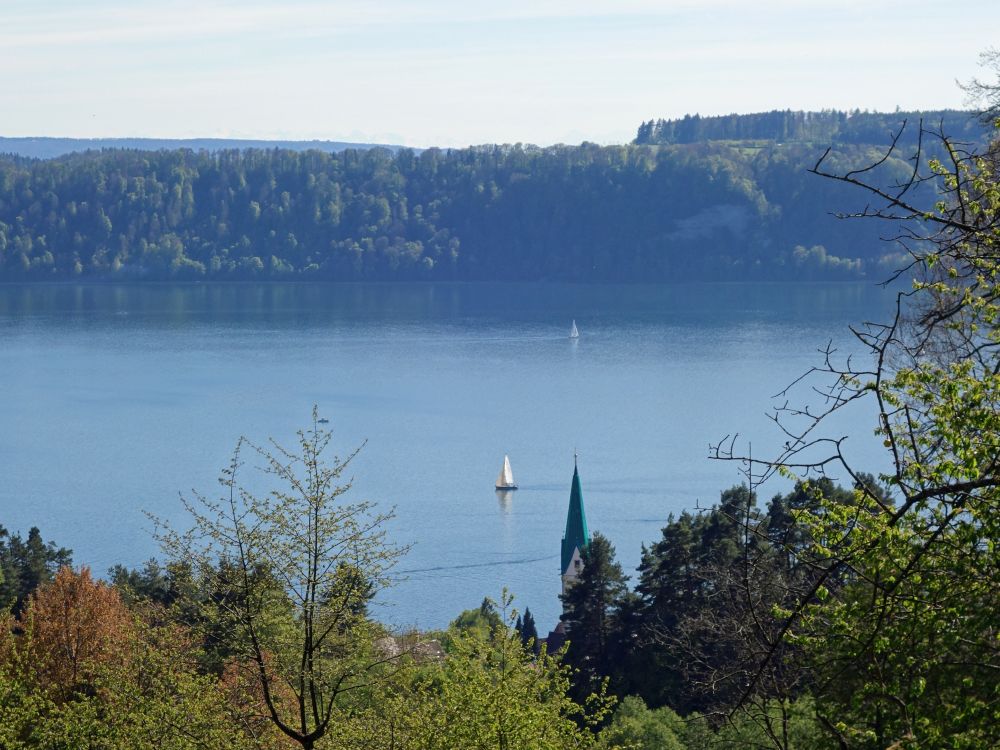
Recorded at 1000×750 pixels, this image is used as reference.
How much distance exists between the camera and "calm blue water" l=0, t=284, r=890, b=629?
184ft

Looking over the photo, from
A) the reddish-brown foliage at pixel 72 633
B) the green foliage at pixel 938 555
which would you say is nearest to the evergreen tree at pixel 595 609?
the reddish-brown foliage at pixel 72 633

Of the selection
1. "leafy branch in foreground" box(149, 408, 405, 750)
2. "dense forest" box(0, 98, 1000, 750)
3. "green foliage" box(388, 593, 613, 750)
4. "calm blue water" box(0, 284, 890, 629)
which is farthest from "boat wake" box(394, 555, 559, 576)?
"leafy branch in foreground" box(149, 408, 405, 750)

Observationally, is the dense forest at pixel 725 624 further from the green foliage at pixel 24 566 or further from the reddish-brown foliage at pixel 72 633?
the green foliage at pixel 24 566

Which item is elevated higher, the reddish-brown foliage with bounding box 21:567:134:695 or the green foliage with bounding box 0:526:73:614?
the reddish-brown foliage with bounding box 21:567:134:695

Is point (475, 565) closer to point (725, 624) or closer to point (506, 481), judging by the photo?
point (506, 481)

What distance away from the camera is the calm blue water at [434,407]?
56.0m

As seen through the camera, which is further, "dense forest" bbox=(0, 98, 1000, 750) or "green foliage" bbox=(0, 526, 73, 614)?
"green foliage" bbox=(0, 526, 73, 614)

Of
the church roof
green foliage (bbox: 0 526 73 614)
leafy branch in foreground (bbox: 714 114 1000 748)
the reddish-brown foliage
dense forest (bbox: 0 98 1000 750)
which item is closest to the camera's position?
leafy branch in foreground (bbox: 714 114 1000 748)

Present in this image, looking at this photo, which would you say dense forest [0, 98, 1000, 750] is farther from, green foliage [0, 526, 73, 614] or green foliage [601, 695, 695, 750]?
green foliage [0, 526, 73, 614]

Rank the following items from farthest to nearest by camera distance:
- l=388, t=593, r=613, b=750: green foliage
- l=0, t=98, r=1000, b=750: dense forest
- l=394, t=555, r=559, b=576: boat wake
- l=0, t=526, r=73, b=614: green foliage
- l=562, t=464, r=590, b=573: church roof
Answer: l=394, t=555, r=559, b=576: boat wake → l=562, t=464, r=590, b=573: church roof → l=0, t=526, r=73, b=614: green foliage → l=388, t=593, r=613, b=750: green foliage → l=0, t=98, r=1000, b=750: dense forest

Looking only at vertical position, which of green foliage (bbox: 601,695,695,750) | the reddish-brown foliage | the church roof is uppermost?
the reddish-brown foliage

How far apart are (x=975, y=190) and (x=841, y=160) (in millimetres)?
167603

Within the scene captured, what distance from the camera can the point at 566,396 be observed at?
90.9 m

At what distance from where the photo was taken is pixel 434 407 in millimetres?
86375
